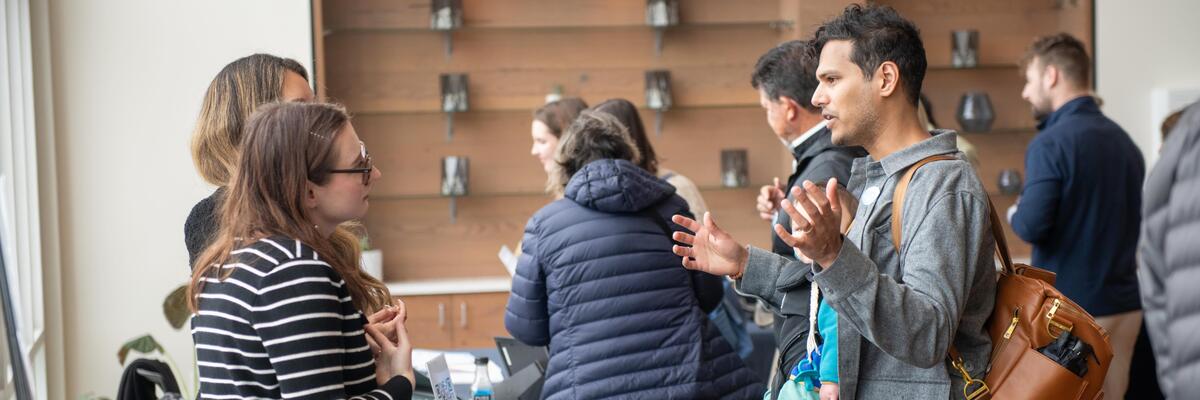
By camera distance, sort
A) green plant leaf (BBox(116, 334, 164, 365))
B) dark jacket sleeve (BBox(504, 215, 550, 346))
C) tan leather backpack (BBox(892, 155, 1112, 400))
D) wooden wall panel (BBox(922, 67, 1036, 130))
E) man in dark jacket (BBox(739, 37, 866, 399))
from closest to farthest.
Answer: tan leather backpack (BBox(892, 155, 1112, 400)) → man in dark jacket (BBox(739, 37, 866, 399)) → dark jacket sleeve (BBox(504, 215, 550, 346)) → green plant leaf (BBox(116, 334, 164, 365)) → wooden wall panel (BBox(922, 67, 1036, 130))

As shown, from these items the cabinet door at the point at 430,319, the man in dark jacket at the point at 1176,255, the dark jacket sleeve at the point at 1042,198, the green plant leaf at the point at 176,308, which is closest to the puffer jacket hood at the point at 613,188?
the dark jacket sleeve at the point at 1042,198

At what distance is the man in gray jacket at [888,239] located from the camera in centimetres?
175

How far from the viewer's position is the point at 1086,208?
4.04 m

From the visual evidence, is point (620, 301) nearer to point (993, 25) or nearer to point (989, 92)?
point (989, 92)

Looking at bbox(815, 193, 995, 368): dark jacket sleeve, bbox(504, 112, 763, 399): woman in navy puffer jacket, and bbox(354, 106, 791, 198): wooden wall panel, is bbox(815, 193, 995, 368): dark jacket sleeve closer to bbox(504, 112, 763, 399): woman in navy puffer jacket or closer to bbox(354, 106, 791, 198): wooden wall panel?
bbox(504, 112, 763, 399): woman in navy puffer jacket

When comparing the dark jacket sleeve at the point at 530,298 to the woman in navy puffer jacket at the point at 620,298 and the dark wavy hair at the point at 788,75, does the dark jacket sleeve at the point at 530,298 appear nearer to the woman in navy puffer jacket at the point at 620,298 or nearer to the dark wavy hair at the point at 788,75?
the woman in navy puffer jacket at the point at 620,298

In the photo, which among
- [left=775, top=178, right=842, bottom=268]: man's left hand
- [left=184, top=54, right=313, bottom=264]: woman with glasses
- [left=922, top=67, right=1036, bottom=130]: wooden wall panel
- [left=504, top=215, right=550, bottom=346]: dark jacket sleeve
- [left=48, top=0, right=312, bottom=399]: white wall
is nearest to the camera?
[left=775, top=178, right=842, bottom=268]: man's left hand

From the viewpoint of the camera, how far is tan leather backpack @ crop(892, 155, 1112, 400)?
1801 millimetres

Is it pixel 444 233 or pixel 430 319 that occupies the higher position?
pixel 444 233

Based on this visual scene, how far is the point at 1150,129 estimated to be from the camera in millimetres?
5605

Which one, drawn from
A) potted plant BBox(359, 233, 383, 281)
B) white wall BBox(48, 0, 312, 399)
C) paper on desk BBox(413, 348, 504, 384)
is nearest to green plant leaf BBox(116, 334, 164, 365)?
white wall BBox(48, 0, 312, 399)

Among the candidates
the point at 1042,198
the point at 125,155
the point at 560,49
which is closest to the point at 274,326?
the point at 1042,198

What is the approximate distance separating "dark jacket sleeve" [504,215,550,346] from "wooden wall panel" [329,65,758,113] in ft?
8.16

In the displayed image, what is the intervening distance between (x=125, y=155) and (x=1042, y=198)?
3.69m
